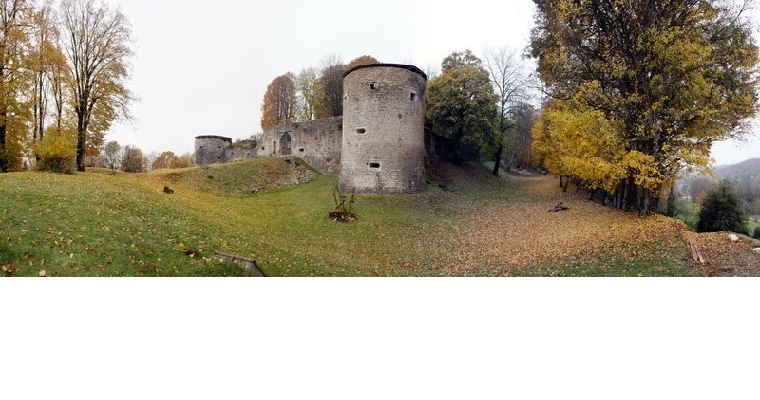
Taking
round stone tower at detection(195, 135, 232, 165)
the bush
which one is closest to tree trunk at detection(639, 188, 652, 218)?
the bush

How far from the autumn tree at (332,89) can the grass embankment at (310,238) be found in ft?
38.1

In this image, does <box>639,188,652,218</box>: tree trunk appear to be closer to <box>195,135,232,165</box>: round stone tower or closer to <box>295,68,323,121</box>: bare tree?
<box>295,68,323,121</box>: bare tree

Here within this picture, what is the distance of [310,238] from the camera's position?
866 centimetres

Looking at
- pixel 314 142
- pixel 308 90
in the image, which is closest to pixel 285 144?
pixel 314 142

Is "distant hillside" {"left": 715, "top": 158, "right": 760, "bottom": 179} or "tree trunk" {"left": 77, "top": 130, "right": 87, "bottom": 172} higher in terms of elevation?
"tree trunk" {"left": 77, "top": 130, "right": 87, "bottom": 172}

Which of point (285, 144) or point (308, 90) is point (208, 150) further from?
point (308, 90)

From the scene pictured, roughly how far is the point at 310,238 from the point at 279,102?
15.0 meters

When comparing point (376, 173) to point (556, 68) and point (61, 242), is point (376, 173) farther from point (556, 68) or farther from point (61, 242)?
point (61, 242)

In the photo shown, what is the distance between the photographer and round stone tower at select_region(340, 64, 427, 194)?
1340 cm

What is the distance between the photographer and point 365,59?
2333 centimetres

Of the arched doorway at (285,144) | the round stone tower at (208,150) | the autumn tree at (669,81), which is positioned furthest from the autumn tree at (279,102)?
the autumn tree at (669,81)

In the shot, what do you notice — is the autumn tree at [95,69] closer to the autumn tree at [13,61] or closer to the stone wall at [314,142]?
the autumn tree at [13,61]

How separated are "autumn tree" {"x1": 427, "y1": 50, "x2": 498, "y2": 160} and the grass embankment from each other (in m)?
6.86

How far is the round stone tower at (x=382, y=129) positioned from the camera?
13.4 metres
